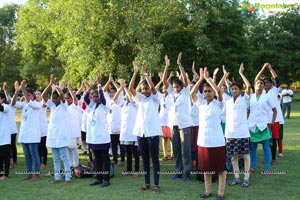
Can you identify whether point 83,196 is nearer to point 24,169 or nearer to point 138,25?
point 24,169

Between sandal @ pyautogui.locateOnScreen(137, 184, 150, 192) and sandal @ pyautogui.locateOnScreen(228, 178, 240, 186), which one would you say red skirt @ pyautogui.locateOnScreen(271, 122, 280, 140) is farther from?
sandal @ pyautogui.locateOnScreen(137, 184, 150, 192)

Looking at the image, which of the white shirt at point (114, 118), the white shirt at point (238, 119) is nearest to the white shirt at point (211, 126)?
the white shirt at point (238, 119)

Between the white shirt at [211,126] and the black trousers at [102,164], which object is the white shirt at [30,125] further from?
the white shirt at [211,126]

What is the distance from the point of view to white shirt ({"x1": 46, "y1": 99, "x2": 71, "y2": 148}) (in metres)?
7.34

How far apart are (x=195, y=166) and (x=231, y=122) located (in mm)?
→ 1564

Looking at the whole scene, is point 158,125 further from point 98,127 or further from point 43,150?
point 43,150

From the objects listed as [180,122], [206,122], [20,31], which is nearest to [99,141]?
[180,122]

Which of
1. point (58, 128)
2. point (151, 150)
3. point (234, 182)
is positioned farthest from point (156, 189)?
point (58, 128)

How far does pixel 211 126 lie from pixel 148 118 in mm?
1235

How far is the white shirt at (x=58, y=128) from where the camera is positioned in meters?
7.34

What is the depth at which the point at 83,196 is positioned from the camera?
6.48 metres

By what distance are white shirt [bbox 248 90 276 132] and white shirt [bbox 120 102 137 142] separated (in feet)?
8.52

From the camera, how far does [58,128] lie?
737cm

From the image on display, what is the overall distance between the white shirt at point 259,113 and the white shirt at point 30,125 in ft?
15.0
